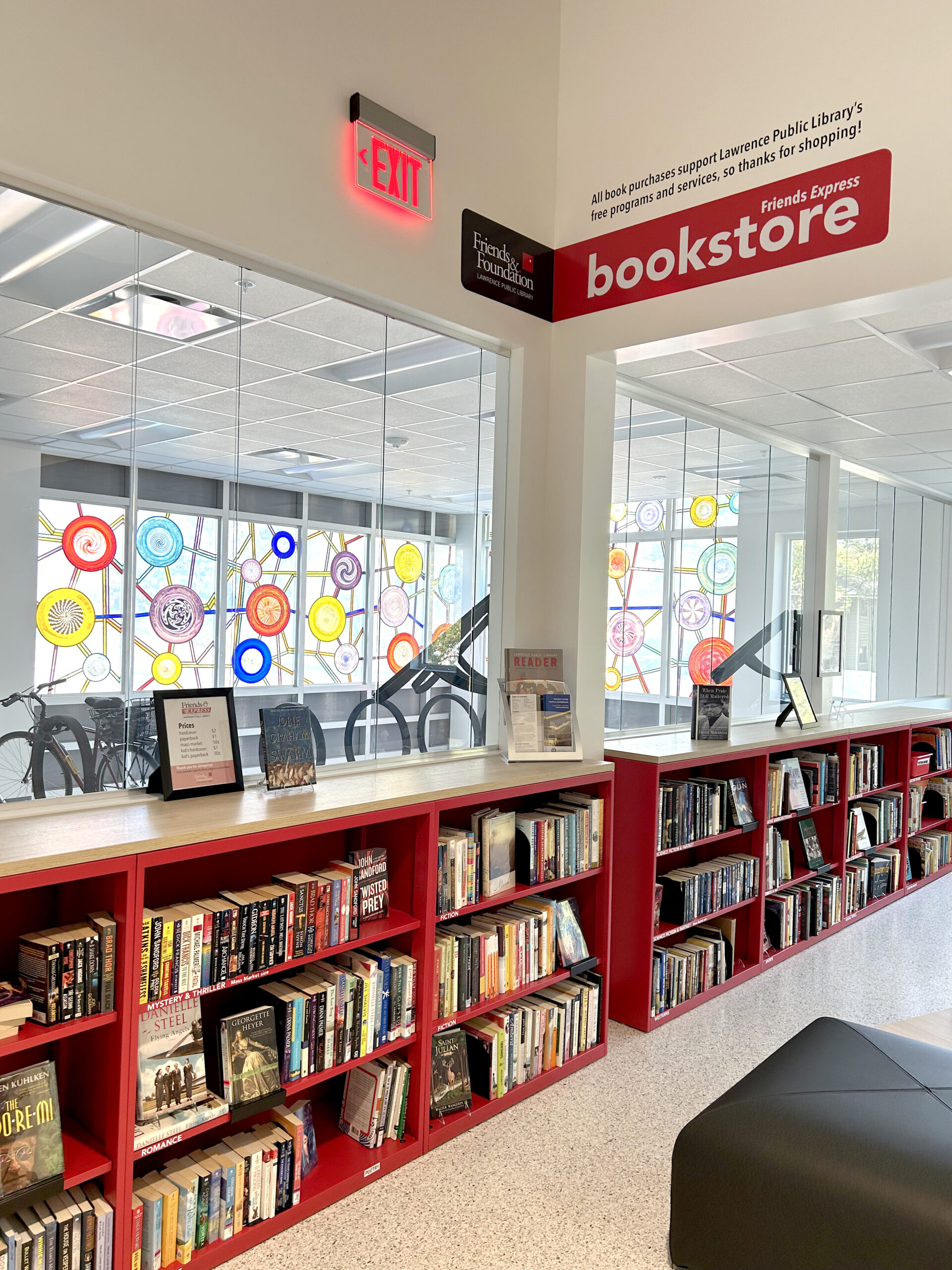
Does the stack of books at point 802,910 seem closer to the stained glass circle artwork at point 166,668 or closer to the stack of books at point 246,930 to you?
the stack of books at point 246,930

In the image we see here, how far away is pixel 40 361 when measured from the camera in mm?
2434

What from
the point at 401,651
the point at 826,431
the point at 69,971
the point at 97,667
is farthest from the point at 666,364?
the point at 69,971

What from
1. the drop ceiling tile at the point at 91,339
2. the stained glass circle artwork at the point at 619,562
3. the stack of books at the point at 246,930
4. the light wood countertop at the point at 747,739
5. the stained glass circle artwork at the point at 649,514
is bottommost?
the stack of books at the point at 246,930

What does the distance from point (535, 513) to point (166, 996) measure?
2464mm

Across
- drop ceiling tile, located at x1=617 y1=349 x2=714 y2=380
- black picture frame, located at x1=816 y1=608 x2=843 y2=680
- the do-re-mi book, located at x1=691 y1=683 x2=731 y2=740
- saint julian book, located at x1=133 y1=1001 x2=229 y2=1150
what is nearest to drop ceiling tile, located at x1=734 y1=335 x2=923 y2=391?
drop ceiling tile, located at x1=617 y1=349 x2=714 y2=380

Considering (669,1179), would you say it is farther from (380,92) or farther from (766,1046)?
(380,92)

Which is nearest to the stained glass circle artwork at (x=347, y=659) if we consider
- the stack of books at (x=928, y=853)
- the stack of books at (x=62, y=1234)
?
the stack of books at (x=62, y=1234)

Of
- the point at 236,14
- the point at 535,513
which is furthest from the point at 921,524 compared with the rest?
the point at 236,14

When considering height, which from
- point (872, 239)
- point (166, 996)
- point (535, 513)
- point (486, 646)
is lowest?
point (166, 996)

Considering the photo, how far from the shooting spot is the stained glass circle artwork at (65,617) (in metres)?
2.52

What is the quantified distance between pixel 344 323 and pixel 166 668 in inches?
55.1

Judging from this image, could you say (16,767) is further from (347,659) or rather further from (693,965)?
(693,965)

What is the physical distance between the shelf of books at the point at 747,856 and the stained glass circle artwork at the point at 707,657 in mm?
596

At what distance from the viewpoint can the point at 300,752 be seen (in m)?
2.92
